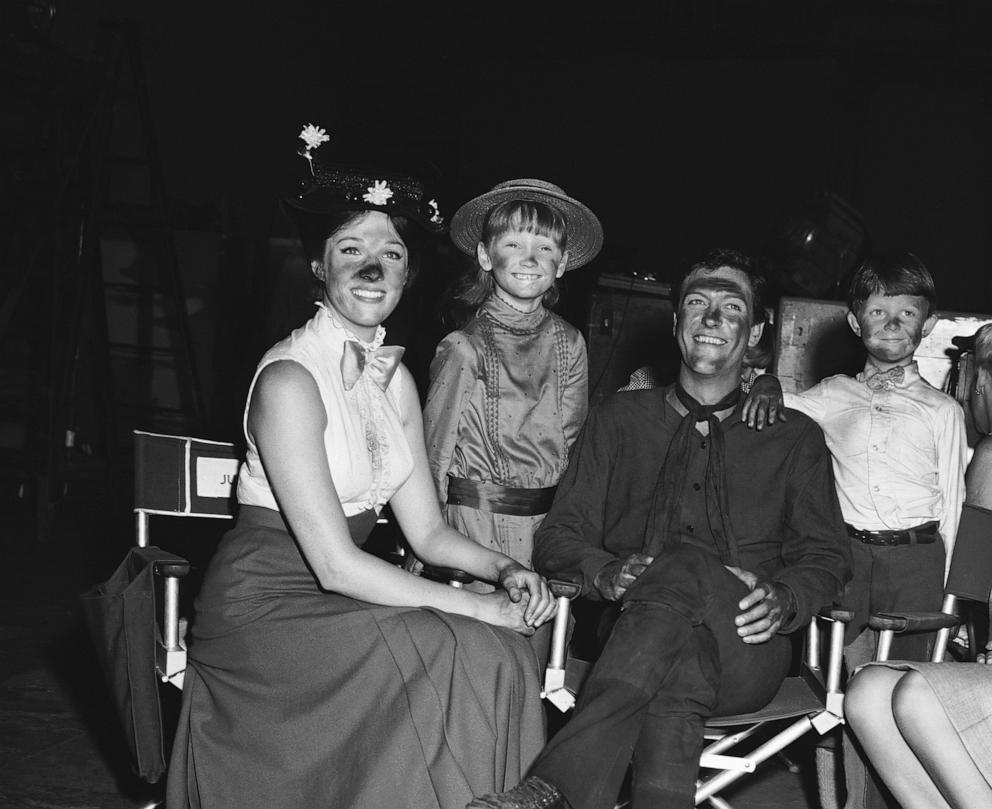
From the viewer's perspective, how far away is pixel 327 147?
11680 mm

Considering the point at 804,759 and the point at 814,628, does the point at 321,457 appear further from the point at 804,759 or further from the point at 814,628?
the point at 804,759

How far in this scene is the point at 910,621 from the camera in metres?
2.60

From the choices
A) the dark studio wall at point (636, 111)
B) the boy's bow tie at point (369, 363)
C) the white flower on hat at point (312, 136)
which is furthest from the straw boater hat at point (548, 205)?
the dark studio wall at point (636, 111)

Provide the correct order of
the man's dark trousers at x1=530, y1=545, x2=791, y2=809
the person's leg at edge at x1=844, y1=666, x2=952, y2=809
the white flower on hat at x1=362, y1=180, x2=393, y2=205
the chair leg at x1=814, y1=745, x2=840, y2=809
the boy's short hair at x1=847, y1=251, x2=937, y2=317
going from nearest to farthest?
1. the man's dark trousers at x1=530, y1=545, x2=791, y2=809
2. the person's leg at edge at x1=844, y1=666, x2=952, y2=809
3. the white flower on hat at x1=362, y1=180, x2=393, y2=205
4. the chair leg at x1=814, y1=745, x2=840, y2=809
5. the boy's short hair at x1=847, y1=251, x2=937, y2=317

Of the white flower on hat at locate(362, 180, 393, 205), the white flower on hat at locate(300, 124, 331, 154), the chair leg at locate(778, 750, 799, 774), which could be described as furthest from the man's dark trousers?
the white flower on hat at locate(300, 124, 331, 154)

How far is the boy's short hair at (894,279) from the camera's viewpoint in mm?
3271

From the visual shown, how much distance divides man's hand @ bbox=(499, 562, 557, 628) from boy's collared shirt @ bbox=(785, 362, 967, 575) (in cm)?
114

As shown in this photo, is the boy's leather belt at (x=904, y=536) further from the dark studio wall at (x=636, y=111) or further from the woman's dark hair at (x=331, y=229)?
the dark studio wall at (x=636, y=111)

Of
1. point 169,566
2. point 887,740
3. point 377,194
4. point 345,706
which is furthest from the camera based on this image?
point 377,194

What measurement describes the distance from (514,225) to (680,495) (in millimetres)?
974

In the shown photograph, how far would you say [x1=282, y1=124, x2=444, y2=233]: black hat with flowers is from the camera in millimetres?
2674

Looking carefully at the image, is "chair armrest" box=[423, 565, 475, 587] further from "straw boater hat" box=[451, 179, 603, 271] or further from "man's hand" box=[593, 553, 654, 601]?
"straw boater hat" box=[451, 179, 603, 271]

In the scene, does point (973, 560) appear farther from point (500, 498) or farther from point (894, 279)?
point (500, 498)

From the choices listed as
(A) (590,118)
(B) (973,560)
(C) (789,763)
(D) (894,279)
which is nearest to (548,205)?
(D) (894,279)
